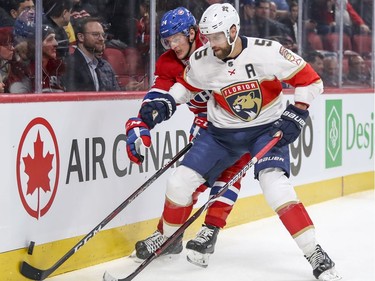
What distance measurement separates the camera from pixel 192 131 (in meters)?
4.59

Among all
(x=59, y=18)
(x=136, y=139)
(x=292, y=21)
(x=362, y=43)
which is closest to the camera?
(x=136, y=139)

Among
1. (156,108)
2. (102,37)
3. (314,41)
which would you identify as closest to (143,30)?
(102,37)

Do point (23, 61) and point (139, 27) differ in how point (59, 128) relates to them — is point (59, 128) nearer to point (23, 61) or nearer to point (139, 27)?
point (23, 61)

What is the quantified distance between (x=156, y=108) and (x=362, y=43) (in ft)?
11.5

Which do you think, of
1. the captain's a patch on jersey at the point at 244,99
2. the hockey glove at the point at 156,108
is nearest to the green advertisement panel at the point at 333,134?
the captain's a patch on jersey at the point at 244,99

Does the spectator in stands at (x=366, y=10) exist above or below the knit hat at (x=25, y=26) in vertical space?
above

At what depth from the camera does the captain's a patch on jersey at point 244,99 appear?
4.13m

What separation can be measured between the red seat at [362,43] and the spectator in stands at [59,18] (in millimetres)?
3381

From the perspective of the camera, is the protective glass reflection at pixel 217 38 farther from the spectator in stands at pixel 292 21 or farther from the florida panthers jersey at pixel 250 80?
the spectator in stands at pixel 292 21

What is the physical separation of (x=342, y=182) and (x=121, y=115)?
2691 millimetres

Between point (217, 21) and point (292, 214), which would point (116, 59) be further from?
point (292, 214)

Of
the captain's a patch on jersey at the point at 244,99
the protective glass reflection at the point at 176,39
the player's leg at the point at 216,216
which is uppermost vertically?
the protective glass reflection at the point at 176,39

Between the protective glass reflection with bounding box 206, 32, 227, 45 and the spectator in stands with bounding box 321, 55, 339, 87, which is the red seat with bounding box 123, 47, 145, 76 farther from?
the spectator in stands with bounding box 321, 55, 339, 87

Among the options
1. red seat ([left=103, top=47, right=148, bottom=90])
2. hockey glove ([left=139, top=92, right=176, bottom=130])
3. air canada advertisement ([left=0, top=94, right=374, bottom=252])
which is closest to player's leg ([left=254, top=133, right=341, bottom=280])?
hockey glove ([left=139, top=92, right=176, bottom=130])
